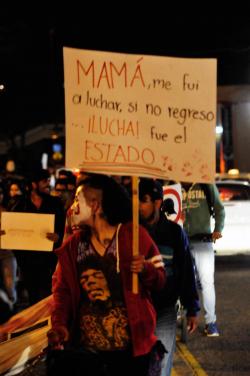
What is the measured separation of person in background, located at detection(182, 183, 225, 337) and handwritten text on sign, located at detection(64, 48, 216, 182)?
3.80m

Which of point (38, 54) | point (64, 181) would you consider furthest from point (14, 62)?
point (64, 181)

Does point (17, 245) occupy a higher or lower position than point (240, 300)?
higher

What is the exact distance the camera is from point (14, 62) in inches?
1368

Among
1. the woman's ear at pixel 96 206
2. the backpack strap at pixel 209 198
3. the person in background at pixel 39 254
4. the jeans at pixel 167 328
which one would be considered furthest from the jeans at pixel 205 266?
the woman's ear at pixel 96 206

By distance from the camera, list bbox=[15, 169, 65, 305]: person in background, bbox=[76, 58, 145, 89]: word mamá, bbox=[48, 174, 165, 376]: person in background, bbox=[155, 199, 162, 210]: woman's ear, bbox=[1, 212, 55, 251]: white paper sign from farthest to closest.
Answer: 1. bbox=[15, 169, 65, 305]: person in background
2. bbox=[1, 212, 55, 251]: white paper sign
3. bbox=[155, 199, 162, 210]: woman's ear
4. bbox=[76, 58, 145, 89]: word mamá
5. bbox=[48, 174, 165, 376]: person in background

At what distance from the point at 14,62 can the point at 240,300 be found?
88.0 feet

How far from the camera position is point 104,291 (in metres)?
3.91

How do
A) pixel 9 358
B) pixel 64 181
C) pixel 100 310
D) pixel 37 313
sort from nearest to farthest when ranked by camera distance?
pixel 100 310
pixel 9 358
pixel 37 313
pixel 64 181

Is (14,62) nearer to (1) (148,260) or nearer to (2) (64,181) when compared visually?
(2) (64,181)

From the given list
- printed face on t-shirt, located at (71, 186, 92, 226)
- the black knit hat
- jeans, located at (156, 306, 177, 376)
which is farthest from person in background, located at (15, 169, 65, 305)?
printed face on t-shirt, located at (71, 186, 92, 226)

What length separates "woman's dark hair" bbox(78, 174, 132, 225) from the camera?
160 inches

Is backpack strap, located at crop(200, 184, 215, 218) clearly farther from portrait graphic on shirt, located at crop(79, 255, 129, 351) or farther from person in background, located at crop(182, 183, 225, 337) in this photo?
portrait graphic on shirt, located at crop(79, 255, 129, 351)

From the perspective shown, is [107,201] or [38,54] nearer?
[107,201]

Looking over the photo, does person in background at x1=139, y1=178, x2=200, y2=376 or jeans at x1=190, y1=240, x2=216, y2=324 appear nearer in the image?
person in background at x1=139, y1=178, x2=200, y2=376
